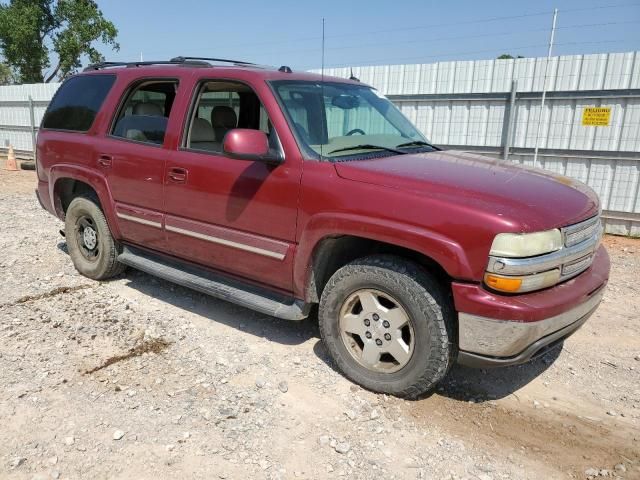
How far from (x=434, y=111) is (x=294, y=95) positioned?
6.03 metres

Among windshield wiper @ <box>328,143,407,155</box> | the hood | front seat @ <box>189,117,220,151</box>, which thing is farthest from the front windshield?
front seat @ <box>189,117,220,151</box>

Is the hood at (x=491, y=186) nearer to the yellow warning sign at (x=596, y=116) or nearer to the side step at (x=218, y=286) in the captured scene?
the side step at (x=218, y=286)

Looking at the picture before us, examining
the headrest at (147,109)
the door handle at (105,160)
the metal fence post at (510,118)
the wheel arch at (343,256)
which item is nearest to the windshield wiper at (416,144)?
the wheel arch at (343,256)

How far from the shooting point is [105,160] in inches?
183

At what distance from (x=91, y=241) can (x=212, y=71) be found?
2277 millimetres

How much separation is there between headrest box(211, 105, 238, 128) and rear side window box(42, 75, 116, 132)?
1.19 meters

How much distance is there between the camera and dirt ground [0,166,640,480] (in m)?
2.69

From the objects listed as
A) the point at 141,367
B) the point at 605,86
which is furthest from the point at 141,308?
the point at 605,86

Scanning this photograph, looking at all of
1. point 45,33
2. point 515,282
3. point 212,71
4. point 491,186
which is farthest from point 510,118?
point 45,33

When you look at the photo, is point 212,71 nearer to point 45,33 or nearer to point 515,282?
point 515,282

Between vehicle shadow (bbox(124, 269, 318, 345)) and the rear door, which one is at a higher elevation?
the rear door

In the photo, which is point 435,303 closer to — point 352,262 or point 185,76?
point 352,262

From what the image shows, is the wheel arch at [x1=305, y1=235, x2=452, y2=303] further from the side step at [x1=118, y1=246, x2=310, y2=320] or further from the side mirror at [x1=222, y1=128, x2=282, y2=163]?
the side mirror at [x1=222, y1=128, x2=282, y2=163]

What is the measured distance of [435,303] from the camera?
116 inches
